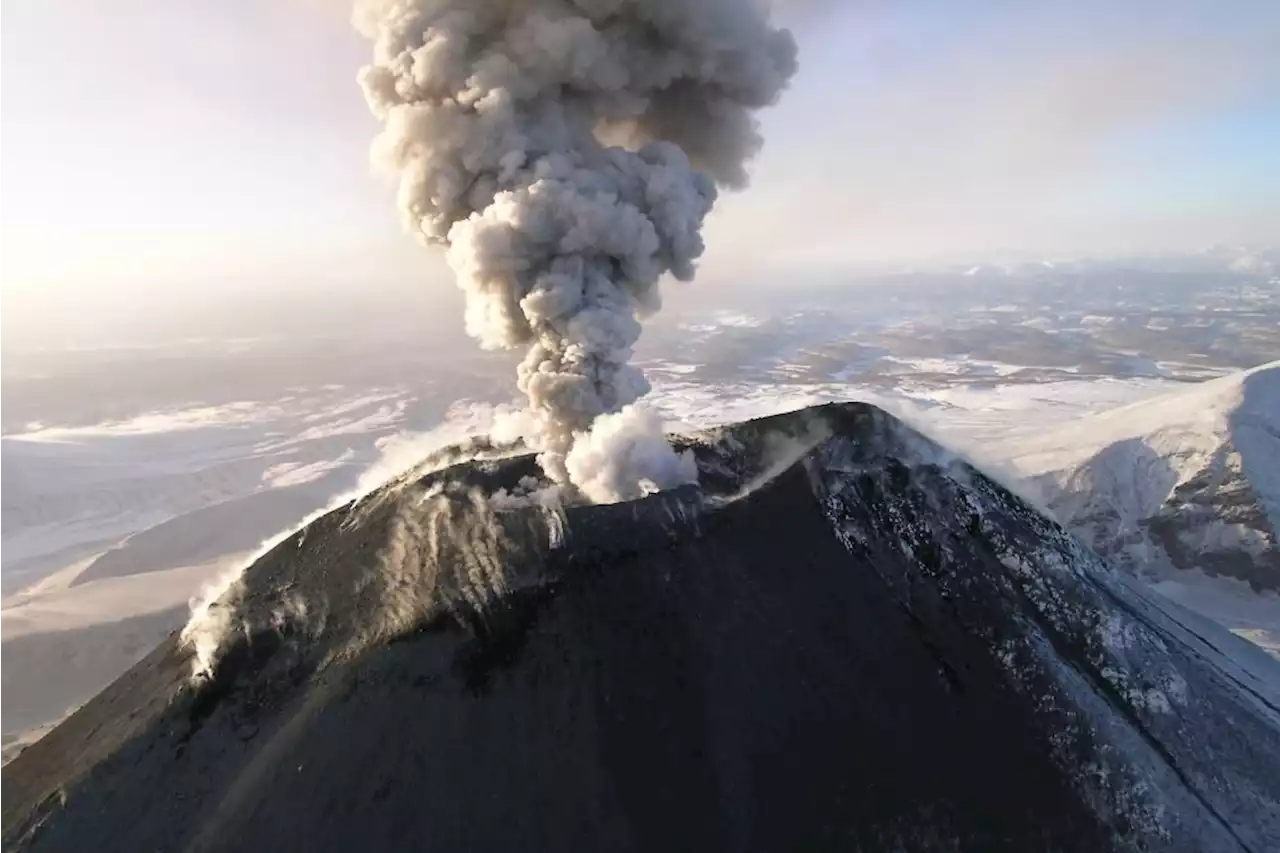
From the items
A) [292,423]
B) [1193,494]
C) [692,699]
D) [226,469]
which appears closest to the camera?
[692,699]

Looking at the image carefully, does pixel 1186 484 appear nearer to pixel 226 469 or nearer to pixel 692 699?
pixel 692 699

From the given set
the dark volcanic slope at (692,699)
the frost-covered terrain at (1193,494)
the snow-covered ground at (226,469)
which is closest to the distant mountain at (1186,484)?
the frost-covered terrain at (1193,494)

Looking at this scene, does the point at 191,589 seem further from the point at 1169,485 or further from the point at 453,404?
the point at 453,404

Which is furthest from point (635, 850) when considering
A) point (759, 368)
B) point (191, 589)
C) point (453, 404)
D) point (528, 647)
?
point (759, 368)

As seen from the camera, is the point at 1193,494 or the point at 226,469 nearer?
the point at 1193,494

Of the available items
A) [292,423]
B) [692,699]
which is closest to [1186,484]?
[692,699]

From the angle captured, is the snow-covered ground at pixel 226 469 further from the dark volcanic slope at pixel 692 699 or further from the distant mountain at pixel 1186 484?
the dark volcanic slope at pixel 692 699
